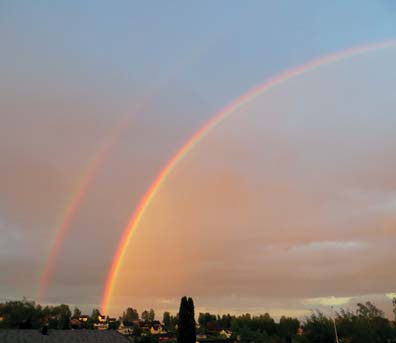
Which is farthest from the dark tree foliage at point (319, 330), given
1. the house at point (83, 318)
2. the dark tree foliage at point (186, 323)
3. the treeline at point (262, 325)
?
the house at point (83, 318)

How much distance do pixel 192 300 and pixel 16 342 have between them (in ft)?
88.7

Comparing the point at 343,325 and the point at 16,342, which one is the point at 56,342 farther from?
the point at 343,325

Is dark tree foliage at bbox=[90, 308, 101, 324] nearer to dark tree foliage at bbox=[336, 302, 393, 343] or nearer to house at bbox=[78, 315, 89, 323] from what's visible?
house at bbox=[78, 315, 89, 323]

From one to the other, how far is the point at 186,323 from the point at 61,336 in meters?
19.8

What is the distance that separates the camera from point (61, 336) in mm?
71062

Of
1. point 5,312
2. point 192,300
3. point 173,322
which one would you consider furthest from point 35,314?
point 192,300

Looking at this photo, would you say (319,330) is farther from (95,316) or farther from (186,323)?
(95,316)

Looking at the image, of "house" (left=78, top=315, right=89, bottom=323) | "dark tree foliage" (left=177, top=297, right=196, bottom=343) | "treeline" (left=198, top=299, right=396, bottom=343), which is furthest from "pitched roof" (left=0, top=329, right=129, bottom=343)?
"house" (left=78, top=315, right=89, bottom=323)

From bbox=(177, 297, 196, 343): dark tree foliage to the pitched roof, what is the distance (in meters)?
9.95

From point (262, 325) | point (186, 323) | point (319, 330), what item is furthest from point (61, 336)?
point (262, 325)

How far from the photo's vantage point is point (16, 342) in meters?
64.5

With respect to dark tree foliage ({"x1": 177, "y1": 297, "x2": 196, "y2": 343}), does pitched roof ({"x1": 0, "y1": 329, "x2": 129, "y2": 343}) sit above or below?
below

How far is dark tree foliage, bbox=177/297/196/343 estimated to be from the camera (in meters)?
69.9

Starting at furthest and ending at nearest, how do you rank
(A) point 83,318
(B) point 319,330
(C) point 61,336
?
(A) point 83,318, (B) point 319,330, (C) point 61,336
